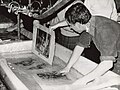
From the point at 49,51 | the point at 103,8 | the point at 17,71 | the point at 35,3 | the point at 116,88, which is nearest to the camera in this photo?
the point at 116,88

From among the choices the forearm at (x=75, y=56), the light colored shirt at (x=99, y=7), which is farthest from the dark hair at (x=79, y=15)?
the light colored shirt at (x=99, y=7)

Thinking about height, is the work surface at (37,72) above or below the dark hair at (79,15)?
below

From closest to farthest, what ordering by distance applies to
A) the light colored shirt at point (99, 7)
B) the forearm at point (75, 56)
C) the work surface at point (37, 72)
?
the work surface at point (37, 72)
the forearm at point (75, 56)
the light colored shirt at point (99, 7)

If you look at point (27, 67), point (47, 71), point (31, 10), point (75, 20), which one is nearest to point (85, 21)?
point (75, 20)

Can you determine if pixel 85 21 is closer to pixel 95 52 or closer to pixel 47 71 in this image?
pixel 47 71

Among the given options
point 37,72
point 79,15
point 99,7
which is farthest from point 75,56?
point 99,7

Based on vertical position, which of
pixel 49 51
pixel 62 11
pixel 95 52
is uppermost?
pixel 62 11

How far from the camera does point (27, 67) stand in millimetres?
2326

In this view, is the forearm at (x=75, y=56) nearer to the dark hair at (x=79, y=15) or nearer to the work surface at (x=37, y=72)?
the work surface at (x=37, y=72)

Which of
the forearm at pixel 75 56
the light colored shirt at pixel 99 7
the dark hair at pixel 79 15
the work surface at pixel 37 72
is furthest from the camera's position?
the light colored shirt at pixel 99 7

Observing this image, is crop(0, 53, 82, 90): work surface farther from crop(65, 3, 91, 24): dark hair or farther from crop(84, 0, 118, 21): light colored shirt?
crop(84, 0, 118, 21): light colored shirt

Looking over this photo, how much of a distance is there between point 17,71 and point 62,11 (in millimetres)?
1081

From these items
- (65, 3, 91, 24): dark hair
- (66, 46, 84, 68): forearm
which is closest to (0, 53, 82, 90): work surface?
(66, 46, 84, 68): forearm

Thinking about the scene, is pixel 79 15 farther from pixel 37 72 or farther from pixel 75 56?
pixel 37 72
